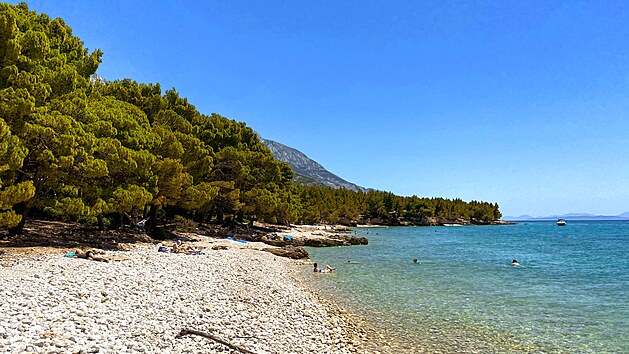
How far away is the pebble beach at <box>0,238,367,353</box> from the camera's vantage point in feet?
27.9

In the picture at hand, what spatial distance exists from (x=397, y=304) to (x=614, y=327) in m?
7.56

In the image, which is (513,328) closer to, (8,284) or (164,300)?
(164,300)

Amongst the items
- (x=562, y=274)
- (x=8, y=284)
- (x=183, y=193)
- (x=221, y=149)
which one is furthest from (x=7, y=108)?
(x=562, y=274)

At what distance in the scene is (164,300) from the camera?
42.3ft

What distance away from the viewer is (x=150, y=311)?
1134cm

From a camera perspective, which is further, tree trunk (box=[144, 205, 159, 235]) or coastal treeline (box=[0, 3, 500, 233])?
tree trunk (box=[144, 205, 159, 235])

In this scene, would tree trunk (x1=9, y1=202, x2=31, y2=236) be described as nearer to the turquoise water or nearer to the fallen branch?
the turquoise water

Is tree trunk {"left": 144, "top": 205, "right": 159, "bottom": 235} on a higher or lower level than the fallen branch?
higher

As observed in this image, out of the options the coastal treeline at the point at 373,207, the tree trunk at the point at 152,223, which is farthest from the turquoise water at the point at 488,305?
the coastal treeline at the point at 373,207

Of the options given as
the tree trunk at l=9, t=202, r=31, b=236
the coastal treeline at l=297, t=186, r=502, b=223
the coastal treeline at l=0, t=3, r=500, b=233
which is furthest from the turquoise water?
the coastal treeline at l=297, t=186, r=502, b=223

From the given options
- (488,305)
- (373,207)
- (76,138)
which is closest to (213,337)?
(488,305)

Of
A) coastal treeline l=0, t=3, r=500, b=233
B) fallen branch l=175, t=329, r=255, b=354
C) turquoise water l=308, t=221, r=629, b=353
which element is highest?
coastal treeline l=0, t=3, r=500, b=233

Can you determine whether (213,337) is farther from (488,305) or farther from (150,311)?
(488,305)

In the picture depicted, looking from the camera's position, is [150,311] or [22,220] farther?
[22,220]
